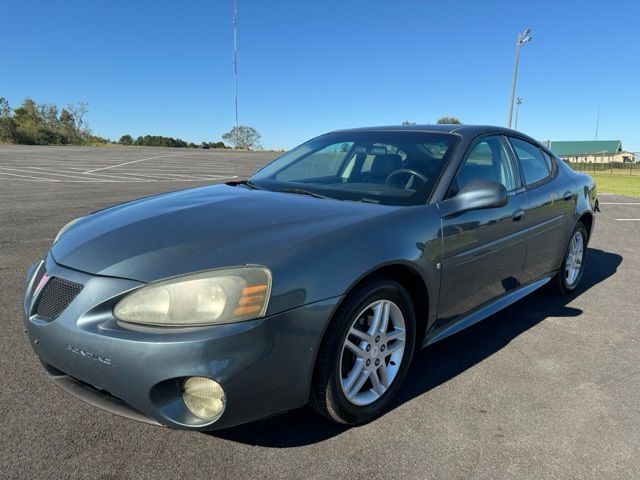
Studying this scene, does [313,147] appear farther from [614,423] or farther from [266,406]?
[614,423]

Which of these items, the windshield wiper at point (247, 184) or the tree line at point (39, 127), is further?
the tree line at point (39, 127)

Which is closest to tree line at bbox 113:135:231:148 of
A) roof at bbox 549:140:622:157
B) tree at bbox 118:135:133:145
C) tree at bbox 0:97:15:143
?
tree at bbox 118:135:133:145

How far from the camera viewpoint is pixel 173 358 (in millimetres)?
1849

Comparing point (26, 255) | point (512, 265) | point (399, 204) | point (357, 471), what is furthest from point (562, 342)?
point (26, 255)

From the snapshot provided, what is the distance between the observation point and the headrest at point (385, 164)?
324 cm

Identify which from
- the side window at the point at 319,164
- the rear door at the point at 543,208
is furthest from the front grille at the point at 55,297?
the rear door at the point at 543,208

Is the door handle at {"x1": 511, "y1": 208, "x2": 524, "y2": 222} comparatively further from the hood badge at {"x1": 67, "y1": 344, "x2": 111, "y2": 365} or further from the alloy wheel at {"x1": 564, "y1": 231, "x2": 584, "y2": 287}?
the hood badge at {"x1": 67, "y1": 344, "x2": 111, "y2": 365}

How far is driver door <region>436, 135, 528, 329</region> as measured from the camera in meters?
2.82

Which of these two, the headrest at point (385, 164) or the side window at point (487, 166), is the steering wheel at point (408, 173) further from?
the side window at point (487, 166)

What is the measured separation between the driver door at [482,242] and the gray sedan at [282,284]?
13mm

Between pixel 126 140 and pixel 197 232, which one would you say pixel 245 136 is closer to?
pixel 126 140

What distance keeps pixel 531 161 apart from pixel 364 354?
8.13 feet

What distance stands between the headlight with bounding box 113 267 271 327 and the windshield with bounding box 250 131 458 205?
112cm

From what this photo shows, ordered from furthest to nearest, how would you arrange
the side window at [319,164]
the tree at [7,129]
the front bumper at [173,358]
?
the tree at [7,129] < the side window at [319,164] < the front bumper at [173,358]
